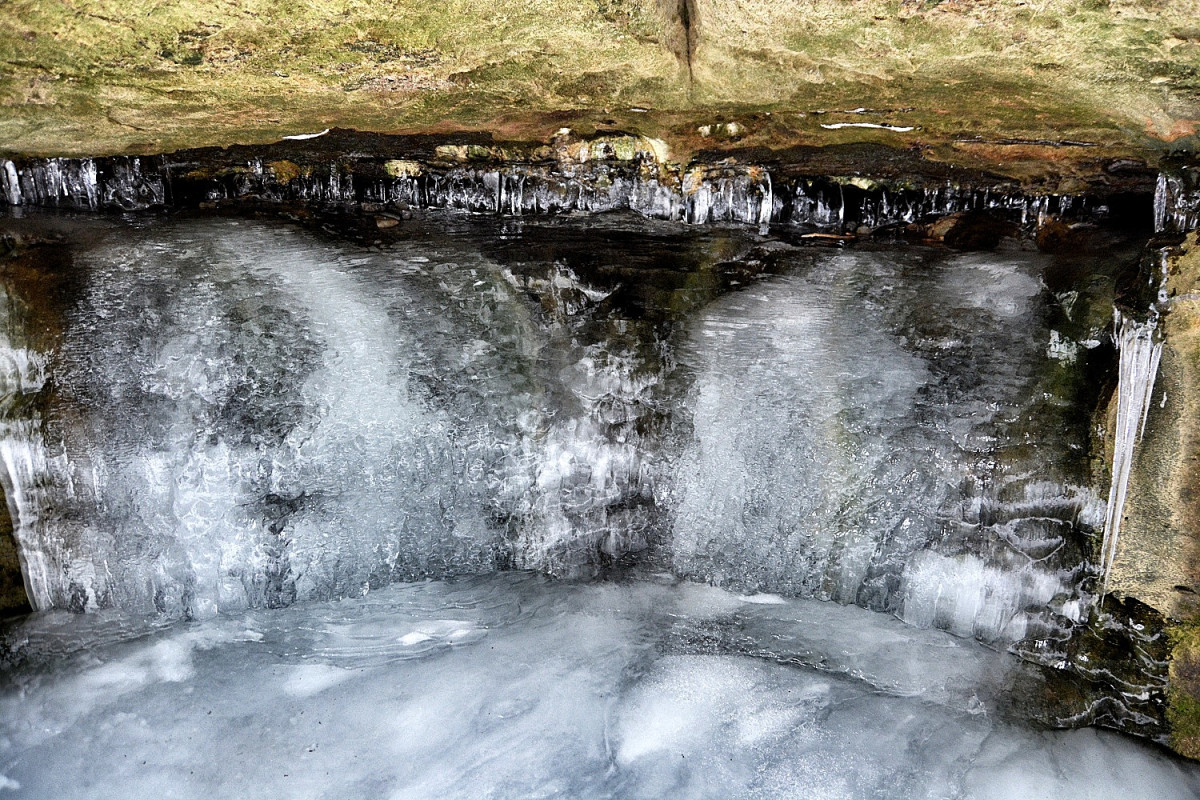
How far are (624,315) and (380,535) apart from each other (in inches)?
50.0

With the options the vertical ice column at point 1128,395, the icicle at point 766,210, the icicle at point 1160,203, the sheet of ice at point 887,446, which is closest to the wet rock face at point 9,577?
the sheet of ice at point 887,446

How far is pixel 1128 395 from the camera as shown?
2.65 m

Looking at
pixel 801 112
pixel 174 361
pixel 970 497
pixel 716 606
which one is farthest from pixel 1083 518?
pixel 174 361

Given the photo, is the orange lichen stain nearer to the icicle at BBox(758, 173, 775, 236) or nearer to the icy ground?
the icicle at BBox(758, 173, 775, 236)

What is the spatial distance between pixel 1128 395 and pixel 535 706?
2173 millimetres

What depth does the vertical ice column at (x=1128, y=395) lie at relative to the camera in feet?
8.54

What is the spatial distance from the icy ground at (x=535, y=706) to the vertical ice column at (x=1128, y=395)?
25.7 inches

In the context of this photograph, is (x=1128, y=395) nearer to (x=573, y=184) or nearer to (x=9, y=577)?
(x=573, y=184)

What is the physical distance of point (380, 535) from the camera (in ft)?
10.6

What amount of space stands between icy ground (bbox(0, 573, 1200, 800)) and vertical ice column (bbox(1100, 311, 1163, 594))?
653 millimetres

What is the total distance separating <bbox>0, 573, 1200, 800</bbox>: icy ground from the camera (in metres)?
2.64

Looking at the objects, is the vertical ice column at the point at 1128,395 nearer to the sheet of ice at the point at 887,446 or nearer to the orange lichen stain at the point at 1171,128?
the sheet of ice at the point at 887,446

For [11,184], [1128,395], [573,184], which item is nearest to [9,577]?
[11,184]

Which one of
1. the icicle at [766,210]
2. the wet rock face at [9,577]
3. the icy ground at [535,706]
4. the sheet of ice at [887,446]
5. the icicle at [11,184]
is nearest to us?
the icy ground at [535,706]
